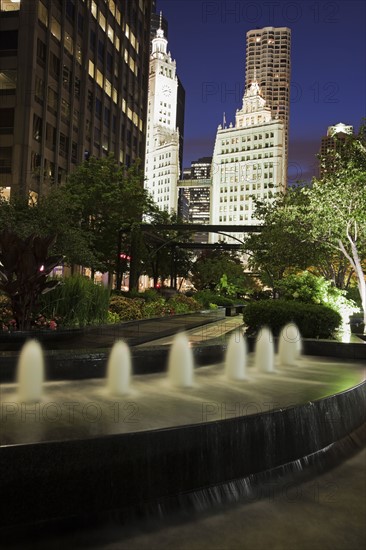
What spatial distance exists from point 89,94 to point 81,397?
57658 millimetres

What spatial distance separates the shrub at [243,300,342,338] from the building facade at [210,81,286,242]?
126037 mm

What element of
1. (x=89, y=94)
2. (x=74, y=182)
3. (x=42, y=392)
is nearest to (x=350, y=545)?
(x=42, y=392)

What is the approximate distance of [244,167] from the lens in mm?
157750

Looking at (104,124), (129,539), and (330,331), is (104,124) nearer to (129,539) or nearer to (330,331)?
(330,331)

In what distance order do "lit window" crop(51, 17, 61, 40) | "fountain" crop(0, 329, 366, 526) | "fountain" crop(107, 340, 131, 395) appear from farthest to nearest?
"lit window" crop(51, 17, 61, 40), "fountain" crop(107, 340, 131, 395), "fountain" crop(0, 329, 366, 526)

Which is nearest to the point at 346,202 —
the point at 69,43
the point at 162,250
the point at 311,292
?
the point at 311,292

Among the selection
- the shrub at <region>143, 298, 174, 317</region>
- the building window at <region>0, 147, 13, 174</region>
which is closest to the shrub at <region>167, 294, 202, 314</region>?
the shrub at <region>143, 298, 174, 317</region>

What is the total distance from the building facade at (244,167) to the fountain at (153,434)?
13200cm

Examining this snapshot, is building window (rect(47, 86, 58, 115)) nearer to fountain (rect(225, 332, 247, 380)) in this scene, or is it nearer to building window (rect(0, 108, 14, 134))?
building window (rect(0, 108, 14, 134))

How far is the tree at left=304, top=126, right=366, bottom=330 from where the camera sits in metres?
17.7

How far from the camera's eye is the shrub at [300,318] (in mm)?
12523

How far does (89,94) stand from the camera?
58344 mm

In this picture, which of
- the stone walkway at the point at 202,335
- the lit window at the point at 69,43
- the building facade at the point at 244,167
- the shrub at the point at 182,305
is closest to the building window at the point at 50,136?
the lit window at the point at 69,43

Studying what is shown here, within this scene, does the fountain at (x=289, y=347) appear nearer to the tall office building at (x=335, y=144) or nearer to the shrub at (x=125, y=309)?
the shrub at (x=125, y=309)
